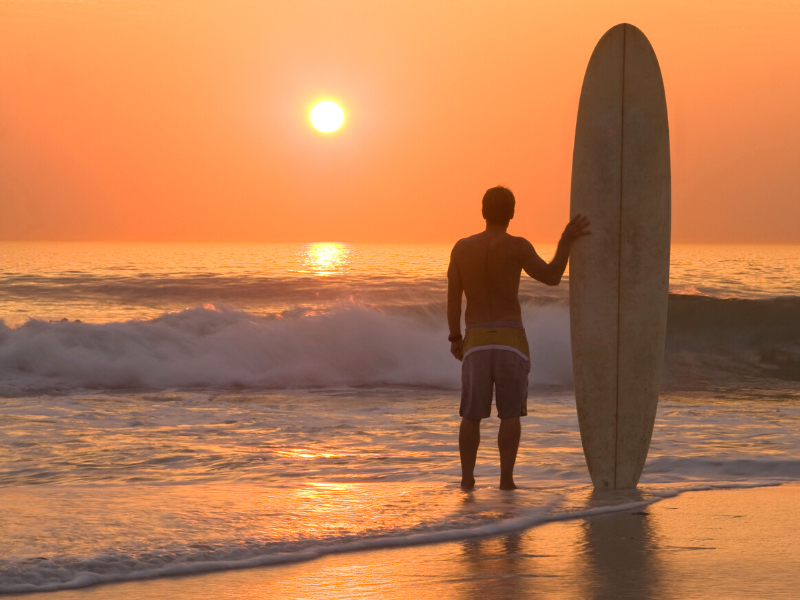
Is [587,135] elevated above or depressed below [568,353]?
above

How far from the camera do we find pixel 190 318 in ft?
47.5

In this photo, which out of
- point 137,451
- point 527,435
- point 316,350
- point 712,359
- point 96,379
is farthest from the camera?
point 712,359

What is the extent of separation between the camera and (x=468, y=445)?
13.6 feet

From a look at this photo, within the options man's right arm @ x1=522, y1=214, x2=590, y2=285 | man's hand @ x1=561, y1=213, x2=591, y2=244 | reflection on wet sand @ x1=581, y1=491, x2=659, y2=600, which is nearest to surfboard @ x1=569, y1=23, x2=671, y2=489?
man's hand @ x1=561, y1=213, x2=591, y2=244

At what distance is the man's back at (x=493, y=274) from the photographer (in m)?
4.02

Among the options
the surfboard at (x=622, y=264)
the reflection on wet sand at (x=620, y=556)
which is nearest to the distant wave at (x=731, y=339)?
the surfboard at (x=622, y=264)

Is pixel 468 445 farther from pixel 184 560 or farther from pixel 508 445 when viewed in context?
pixel 184 560

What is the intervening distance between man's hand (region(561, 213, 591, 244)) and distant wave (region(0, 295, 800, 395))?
6701mm

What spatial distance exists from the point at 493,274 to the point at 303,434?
2859 mm

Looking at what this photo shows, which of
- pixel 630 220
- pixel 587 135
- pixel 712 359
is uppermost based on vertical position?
pixel 587 135

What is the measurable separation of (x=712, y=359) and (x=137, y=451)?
11363 millimetres

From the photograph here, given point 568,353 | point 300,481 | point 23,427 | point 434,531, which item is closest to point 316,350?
point 568,353

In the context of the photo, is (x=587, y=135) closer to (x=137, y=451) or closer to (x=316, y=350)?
(x=137, y=451)

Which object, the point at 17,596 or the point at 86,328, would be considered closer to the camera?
the point at 17,596
